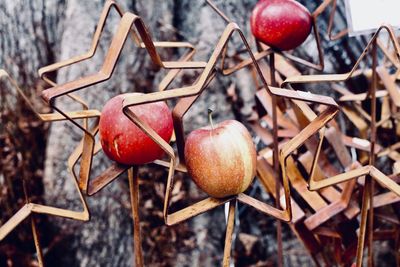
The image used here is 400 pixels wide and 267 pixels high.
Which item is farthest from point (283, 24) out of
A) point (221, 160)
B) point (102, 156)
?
point (102, 156)

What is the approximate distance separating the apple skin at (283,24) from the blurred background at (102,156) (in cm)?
51

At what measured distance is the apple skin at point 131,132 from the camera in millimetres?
422

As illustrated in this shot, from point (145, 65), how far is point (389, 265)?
738mm

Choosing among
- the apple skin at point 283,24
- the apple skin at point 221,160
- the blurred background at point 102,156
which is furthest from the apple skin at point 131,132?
the blurred background at point 102,156

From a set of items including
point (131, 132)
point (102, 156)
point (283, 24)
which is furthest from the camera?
point (102, 156)

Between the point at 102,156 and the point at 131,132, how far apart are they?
77 centimetres

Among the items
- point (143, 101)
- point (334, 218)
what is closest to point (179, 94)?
point (143, 101)

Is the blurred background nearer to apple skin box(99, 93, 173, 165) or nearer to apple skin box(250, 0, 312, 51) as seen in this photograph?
apple skin box(250, 0, 312, 51)

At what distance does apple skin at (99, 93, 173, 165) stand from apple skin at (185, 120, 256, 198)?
0.10 feet

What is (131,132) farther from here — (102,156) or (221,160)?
(102,156)

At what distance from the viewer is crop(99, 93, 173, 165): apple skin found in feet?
1.38

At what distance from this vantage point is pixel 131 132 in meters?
0.42

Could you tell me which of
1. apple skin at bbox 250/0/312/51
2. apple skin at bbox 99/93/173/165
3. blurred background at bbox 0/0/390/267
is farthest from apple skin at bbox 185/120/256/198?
blurred background at bbox 0/0/390/267

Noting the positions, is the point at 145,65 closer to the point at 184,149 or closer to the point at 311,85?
the point at 311,85
